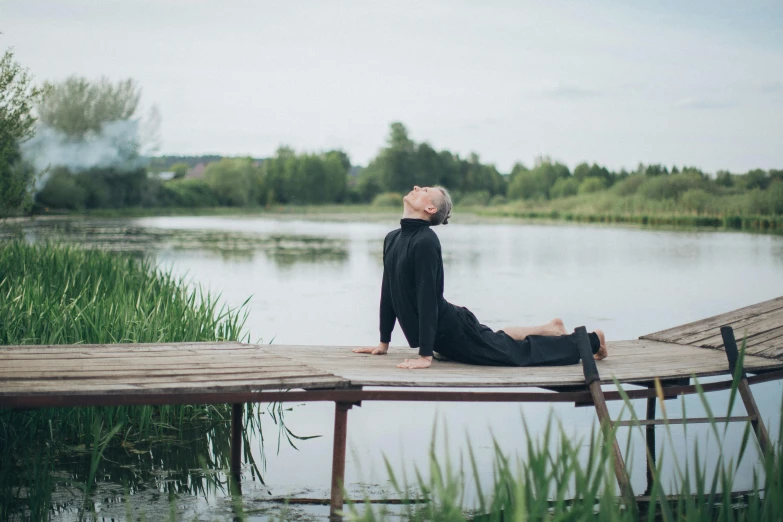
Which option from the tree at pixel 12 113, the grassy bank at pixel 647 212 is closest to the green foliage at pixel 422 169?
the grassy bank at pixel 647 212

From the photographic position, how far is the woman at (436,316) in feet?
12.2

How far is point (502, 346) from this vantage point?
3848 millimetres

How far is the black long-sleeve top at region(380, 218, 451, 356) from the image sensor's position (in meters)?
3.71

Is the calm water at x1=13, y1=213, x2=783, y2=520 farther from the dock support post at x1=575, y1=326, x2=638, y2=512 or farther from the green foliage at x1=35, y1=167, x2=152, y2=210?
the green foliage at x1=35, y1=167, x2=152, y2=210

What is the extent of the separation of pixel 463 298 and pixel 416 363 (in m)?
8.44

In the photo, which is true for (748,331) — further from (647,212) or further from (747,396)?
(647,212)

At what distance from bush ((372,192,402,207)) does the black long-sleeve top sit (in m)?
56.3

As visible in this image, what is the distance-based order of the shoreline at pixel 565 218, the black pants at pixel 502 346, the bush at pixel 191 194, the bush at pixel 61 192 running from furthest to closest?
the bush at pixel 191 194 < the bush at pixel 61 192 < the shoreline at pixel 565 218 < the black pants at pixel 502 346

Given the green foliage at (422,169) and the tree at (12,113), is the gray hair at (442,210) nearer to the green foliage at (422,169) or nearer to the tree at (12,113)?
the tree at (12,113)

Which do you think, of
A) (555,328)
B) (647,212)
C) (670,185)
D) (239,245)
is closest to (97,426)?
(555,328)

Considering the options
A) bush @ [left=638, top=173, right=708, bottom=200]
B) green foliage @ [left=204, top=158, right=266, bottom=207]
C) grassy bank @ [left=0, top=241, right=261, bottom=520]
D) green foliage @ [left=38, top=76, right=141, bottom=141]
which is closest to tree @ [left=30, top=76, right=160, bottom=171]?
green foliage @ [left=38, top=76, right=141, bottom=141]

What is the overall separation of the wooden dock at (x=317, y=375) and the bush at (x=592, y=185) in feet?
168

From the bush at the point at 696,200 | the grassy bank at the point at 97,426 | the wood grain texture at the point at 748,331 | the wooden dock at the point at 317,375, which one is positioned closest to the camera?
the wooden dock at the point at 317,375

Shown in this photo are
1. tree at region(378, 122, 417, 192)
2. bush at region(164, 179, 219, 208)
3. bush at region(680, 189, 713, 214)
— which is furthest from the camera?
tree at region(378, 122, 417, 192)
